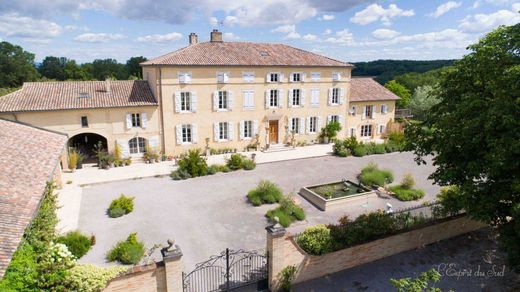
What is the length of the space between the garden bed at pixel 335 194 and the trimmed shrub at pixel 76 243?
9943 millimetres

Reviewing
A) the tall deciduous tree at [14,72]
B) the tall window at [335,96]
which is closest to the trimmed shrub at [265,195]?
the tall window at [335,96]

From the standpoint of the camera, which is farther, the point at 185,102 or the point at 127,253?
the point at 185,102

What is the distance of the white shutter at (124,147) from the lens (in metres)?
22.8

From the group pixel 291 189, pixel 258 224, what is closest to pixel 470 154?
pixel 258 224

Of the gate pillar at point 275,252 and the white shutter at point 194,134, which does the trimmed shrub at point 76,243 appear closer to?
the gate pillar at point 275,252

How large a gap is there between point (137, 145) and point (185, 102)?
4.50 meters

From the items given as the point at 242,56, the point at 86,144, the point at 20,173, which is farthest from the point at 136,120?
the point at 20,173

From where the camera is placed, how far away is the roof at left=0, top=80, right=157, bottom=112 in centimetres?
2062

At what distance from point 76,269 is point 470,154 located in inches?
435

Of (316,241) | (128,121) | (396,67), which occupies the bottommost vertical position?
(316,241)

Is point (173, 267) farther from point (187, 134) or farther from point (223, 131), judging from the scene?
point (223, 131)

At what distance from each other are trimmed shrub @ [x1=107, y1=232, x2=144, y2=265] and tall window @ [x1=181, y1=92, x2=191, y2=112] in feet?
45.8

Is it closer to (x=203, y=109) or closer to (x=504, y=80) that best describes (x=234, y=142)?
(x=203, y=109)

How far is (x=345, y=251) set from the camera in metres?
10.7
